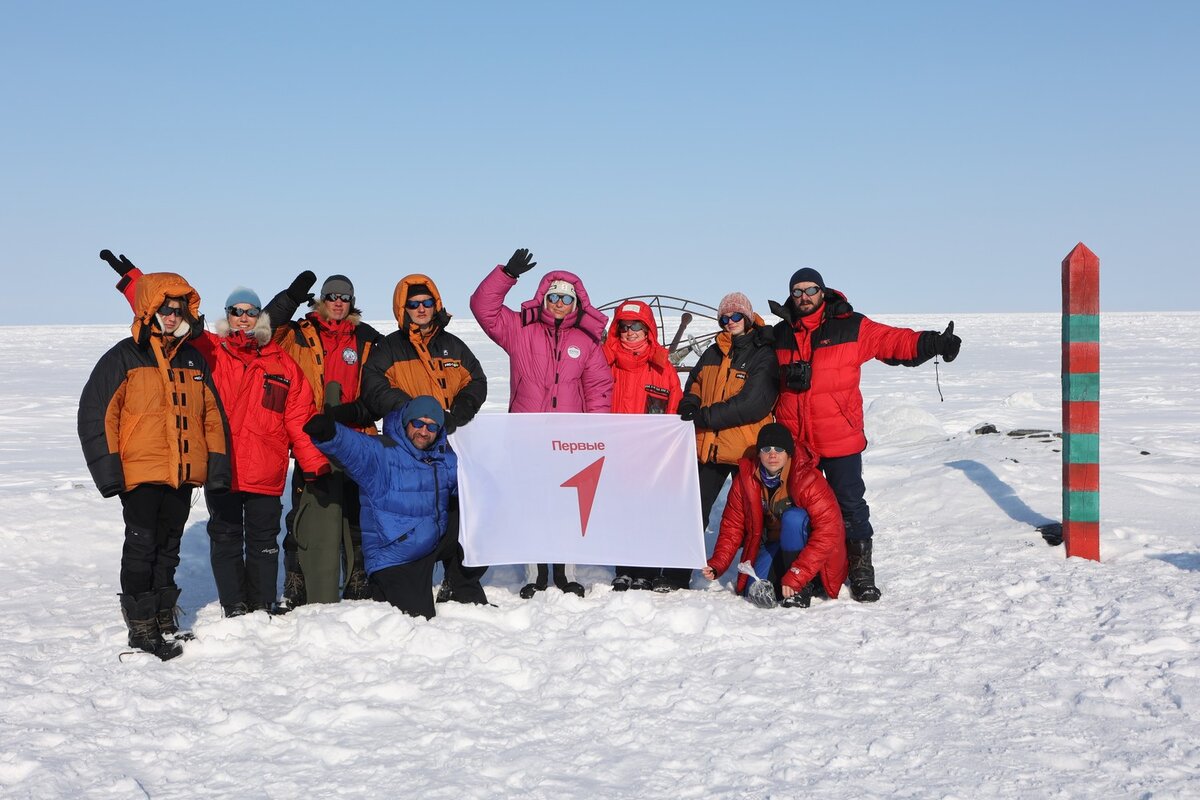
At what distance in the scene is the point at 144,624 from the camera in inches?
190

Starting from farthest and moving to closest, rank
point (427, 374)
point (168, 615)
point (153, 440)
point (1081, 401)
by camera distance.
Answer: point (1081, 401) → point (427, 374) → point (168, 615) → point (153, 440)

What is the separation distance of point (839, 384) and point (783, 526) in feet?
3.03

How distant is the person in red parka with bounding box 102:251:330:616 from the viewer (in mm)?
5453

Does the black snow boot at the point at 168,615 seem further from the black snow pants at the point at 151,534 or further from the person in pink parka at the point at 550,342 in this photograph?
the person in pink parka at the point at 550,342

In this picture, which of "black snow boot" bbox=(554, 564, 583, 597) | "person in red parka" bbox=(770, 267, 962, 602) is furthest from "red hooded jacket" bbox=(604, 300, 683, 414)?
"black snow boot" bbox=(554, 564, 583, 597)

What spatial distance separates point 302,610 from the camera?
5.50 metres

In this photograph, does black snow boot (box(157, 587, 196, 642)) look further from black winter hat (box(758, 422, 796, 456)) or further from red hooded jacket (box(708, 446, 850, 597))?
black winter hat (box(758, 422, 796, 456))

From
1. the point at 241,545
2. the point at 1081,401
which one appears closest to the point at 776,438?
the point at 1081,401

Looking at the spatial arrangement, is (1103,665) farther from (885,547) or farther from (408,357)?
(408,357)

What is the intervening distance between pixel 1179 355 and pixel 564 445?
121 ft

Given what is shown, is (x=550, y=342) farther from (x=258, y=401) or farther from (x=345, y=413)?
(x=258, y=401)

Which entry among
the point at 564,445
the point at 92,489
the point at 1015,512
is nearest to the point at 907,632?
the point at 564,445

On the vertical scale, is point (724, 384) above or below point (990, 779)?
above

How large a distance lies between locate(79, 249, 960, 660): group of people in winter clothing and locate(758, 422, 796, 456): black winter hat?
0.07ft
